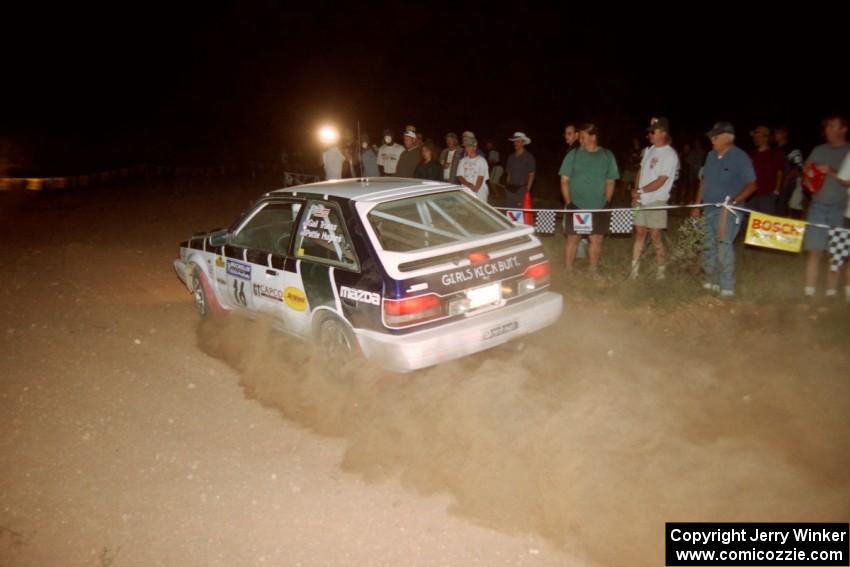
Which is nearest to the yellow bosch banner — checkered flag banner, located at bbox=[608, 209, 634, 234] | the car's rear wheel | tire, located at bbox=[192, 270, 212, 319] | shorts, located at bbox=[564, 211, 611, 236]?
checkered flag banner, located at bbox=[608, 209, 634, 234]

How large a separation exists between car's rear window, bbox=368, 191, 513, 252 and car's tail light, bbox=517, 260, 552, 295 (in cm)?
45

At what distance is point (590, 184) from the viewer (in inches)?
312

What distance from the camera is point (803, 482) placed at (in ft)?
11.8

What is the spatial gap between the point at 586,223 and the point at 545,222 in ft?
2.24

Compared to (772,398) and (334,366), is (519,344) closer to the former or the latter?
(334,366)

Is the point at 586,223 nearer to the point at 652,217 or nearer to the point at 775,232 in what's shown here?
the point at 652,217

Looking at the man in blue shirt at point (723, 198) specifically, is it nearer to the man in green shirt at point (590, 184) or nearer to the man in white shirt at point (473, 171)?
the man in green shirt at point (590, 184)

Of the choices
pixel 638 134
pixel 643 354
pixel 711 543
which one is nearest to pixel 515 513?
pixel 711 543

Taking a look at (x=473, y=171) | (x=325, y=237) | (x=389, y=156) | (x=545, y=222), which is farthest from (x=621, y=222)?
(x=389, y=156)

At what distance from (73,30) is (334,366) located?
54.5 m

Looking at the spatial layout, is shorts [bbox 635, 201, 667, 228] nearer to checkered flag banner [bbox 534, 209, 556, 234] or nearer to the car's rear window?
checkered flag banner [bbox 534, 209, 556, 234]

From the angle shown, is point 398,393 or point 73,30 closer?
point 398,393

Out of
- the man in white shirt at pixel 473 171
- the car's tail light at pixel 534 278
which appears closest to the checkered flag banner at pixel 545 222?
the man in white shirt at pixel 473 171

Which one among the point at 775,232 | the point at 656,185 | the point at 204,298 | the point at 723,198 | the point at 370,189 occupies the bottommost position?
the point at 204,298
